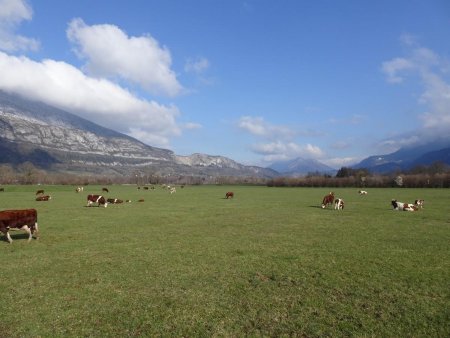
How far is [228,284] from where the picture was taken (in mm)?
11750

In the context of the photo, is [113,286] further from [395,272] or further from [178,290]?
[395,272]

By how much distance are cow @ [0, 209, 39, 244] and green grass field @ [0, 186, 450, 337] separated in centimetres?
76

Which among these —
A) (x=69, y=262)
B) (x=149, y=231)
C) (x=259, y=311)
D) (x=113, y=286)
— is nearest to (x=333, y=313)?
(x=259, y=311)

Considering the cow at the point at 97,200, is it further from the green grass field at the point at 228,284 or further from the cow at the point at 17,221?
the cow at the point at 17,221

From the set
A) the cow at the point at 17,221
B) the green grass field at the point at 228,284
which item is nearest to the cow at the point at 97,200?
the green grass field at the point at 228,284

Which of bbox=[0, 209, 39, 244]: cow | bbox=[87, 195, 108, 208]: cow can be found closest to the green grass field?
bbox=[0, 209, 39, 244]: cow

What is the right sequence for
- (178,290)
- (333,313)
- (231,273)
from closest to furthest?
(333,313)
(178,290)
(231,273)

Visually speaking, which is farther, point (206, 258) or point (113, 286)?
point (206, 258)

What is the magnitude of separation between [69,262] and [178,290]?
608cm

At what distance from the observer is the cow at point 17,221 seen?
1917cm

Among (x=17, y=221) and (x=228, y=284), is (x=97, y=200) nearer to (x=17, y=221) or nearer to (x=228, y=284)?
(x=17, y=221)

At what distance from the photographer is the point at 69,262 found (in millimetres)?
14891

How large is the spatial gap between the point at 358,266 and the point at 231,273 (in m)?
4.81

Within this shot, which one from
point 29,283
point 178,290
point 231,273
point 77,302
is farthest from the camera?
point 231,273
